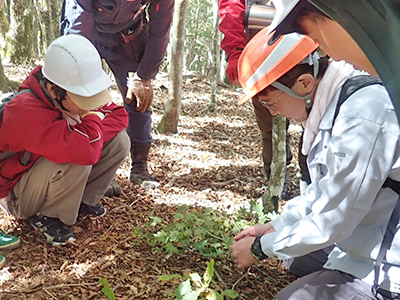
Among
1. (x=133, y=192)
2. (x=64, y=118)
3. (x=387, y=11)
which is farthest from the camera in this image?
(x=133, y=192)

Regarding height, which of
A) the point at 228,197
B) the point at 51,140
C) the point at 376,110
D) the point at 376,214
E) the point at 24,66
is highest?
the point at 376,110

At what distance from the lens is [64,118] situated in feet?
10.4

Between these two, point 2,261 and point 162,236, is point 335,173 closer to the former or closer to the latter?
point 162,236

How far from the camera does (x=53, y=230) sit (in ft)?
10.5

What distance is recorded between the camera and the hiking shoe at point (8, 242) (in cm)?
300

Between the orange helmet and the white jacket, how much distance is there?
0.33 m

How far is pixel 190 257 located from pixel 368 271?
1288 mm

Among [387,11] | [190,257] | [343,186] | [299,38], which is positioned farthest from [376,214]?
[387,11]

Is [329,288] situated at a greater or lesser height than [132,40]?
lesser

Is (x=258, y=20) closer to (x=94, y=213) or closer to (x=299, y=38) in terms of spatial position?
(x=299, y=38)

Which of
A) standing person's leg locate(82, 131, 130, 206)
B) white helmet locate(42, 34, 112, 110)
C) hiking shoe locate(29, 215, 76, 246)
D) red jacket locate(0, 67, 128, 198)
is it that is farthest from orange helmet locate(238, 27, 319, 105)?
hiking shoe locate(29, 215, 76, 246)

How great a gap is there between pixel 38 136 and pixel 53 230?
772 mm

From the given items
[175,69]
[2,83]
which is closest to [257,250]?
[175,69]

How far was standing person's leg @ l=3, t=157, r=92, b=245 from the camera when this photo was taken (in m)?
3.16
